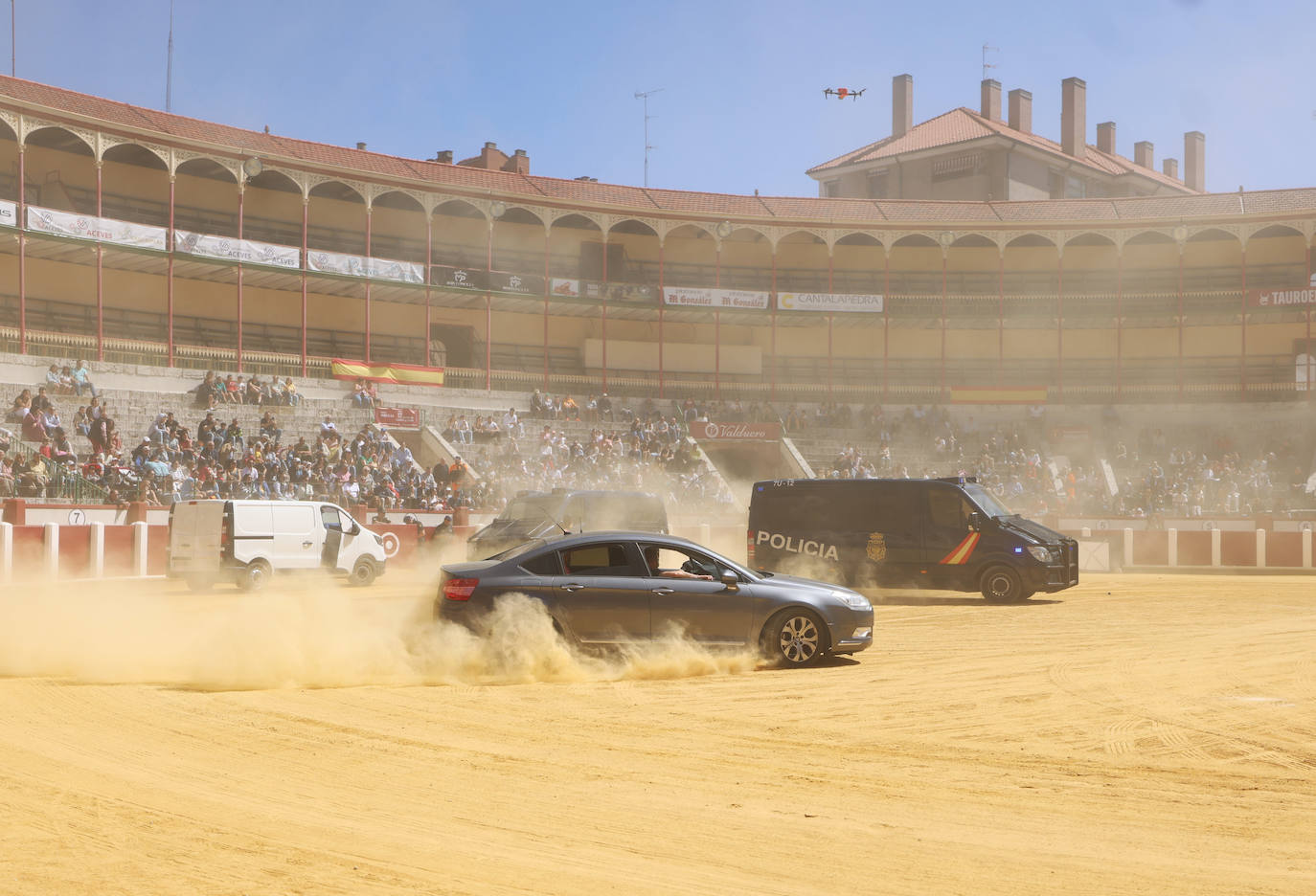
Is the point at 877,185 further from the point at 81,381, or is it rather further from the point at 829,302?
the point at 81,381

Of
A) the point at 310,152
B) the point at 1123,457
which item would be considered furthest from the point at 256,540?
the point at 1123,457

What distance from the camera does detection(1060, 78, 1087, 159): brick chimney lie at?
66.2 meters

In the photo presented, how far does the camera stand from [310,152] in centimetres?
4350

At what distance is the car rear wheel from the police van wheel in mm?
8792

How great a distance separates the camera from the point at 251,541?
71.5 ft

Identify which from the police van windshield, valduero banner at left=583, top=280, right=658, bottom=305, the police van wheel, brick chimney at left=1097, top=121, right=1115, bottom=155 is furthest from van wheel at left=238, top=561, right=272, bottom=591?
brick chimney at left=1097, top=121, right=1115, bottom=155

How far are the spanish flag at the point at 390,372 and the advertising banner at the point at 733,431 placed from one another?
985 centimetres

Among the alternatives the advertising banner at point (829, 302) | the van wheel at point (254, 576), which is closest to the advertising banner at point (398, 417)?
the van wheel at point (254, 576)

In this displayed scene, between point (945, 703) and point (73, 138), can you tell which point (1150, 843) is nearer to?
point (945, 703)

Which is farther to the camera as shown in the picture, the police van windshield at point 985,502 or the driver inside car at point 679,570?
the police van windshield at point 985,502

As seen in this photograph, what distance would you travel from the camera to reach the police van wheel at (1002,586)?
19219 mm

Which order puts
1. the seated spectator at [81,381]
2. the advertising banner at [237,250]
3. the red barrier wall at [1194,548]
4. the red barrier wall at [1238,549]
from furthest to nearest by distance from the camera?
1. the advertising banner at [237,250]
2. the seated spectator at [81,381]
3. the red barrier wall at [1194,548]
4. the red barrier wall at [1238,549]

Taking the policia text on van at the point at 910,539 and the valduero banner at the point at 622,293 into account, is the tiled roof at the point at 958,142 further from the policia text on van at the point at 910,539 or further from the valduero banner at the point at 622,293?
the policia text on van at the point at 910,539

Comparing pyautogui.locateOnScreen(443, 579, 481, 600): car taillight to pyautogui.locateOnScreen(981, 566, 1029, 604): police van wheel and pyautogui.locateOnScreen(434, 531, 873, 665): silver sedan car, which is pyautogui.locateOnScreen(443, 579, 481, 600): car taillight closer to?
pyautogui.locateOnScreen(434, 531, 873, 665): silver sedan car
